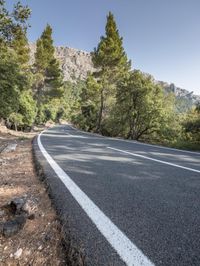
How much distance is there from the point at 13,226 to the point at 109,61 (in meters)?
24.9

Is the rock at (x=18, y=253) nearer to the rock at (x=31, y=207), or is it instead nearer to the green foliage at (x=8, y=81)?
the rock at (x=31, y=207)

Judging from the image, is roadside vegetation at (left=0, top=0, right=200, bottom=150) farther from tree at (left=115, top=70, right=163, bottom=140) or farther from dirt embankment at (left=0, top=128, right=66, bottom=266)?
dirt embankment at (left=0, top=128, right=66, bottom=266)

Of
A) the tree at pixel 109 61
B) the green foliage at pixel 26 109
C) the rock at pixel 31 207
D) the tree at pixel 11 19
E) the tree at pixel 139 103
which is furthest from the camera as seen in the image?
the green foliage at pixel 26 109

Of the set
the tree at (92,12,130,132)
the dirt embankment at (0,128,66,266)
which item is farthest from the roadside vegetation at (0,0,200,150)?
the dirt embankment at (0,128,66,266)

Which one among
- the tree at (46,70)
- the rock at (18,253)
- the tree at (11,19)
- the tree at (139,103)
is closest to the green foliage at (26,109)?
the tree at (46,70)

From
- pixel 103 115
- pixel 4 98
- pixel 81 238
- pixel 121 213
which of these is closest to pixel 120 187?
pixel 121 213

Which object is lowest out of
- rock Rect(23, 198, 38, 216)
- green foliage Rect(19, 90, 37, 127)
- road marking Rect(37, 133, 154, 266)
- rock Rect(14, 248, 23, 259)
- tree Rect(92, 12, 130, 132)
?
rock Rect(14, 248, 23, 259)

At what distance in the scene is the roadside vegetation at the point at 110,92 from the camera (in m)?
13.2

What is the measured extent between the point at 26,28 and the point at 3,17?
0.69m

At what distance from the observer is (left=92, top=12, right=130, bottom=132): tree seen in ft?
83.1

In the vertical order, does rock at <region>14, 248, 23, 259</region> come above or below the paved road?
below

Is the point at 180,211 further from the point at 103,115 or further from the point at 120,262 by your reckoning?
the point at 103,115

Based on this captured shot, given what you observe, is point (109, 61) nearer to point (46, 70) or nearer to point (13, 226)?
point (46, 70)

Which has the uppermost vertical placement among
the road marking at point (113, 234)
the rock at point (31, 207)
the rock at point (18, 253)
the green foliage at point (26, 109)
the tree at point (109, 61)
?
the tree at point (109, 61)
